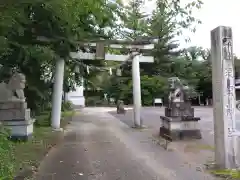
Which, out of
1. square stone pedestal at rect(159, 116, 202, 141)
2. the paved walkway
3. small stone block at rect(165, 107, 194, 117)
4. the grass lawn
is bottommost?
the paved walkway

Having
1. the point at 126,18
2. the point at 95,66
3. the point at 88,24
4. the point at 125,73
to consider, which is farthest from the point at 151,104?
the point at 126,18

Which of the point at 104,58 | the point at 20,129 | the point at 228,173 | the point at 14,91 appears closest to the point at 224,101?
the point at 228,173

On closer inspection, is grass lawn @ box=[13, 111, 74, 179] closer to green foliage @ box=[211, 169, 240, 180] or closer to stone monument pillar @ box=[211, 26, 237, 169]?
green foliage @ box=[211, 169, 240, 180]

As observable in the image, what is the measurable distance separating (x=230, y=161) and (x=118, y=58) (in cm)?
1082

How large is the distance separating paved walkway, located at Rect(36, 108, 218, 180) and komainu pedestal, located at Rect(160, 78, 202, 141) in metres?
0.95

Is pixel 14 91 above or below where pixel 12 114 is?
above

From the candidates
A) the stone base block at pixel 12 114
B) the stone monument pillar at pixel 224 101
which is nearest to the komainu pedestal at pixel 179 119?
the stone monument pillar at pixel 224 101

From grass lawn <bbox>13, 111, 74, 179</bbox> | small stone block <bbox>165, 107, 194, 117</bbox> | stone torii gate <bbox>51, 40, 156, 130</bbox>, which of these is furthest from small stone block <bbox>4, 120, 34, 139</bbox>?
small stone block <bbox>165, 107, 194, 117</bbox>

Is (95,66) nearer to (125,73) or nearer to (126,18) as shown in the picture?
(126,18)

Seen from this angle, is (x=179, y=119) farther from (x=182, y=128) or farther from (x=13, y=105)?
(x=13, y=105)

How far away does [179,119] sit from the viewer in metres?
11.3

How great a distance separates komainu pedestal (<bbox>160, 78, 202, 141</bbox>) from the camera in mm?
11164

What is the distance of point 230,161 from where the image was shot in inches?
260

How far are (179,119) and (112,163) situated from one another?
4.25m
